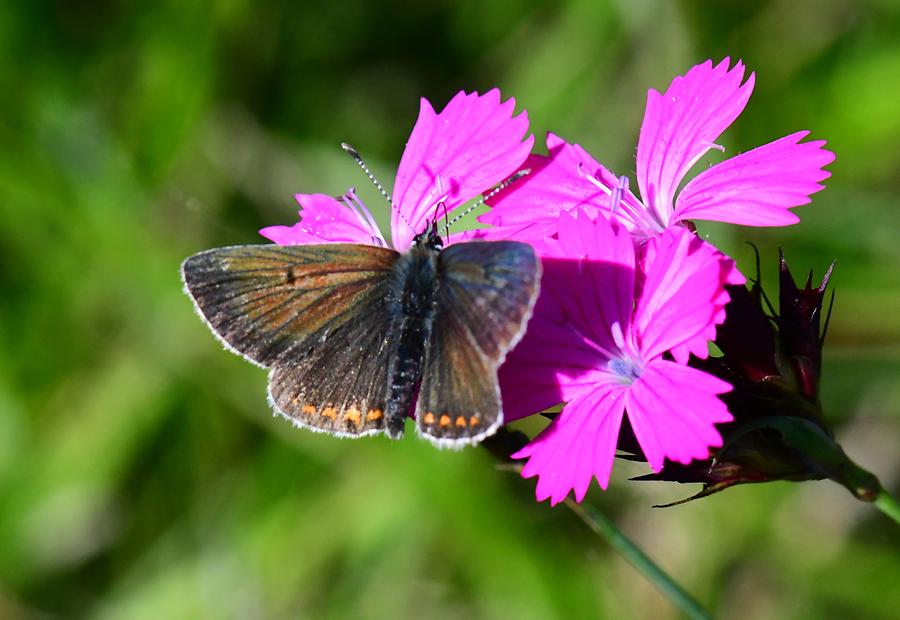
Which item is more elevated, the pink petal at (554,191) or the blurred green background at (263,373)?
the pink petal at (554,191)

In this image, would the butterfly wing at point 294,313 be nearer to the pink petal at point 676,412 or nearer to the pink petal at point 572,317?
the pink petal at point 572,317

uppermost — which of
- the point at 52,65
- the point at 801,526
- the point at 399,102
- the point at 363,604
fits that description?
the point at 52,65

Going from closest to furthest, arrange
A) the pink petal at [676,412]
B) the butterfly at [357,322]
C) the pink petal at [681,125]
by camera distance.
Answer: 1. the pink petal at [676,412]
2. the butterfly at [357,322]
3. the pink petal at [681,125]

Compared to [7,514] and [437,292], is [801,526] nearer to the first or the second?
[437,292]

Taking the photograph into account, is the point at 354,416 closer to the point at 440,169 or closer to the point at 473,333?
the point at 473,333

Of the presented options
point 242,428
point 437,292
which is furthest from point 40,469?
point 437,292

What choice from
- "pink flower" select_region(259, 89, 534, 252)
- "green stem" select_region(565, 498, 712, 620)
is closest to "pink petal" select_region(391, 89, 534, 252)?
"pink flower" select_region(259, 89, 534, 252)

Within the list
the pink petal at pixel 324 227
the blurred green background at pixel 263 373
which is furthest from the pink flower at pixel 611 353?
the blurred green background at pixel 263 373
